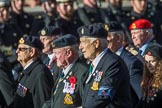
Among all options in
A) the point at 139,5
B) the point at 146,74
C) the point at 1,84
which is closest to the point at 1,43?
the point at 139,5

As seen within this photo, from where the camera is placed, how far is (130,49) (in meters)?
11.7

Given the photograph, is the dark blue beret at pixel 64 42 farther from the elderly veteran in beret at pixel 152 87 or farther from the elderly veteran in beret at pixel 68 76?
the elderly veteran in beret at pixel 152 87

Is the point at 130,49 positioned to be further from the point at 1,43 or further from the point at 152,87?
the point at 1,43

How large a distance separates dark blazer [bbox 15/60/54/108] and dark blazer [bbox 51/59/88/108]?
58cm

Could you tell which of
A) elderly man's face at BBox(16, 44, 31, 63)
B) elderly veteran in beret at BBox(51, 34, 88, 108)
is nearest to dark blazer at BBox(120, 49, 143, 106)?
elderly veteran in beret at BBox(51, 34, 88, 108)

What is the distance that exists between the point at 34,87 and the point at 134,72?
4.55ft

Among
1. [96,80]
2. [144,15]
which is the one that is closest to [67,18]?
[144,15]

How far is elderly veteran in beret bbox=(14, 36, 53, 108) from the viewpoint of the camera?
1065 centimetres

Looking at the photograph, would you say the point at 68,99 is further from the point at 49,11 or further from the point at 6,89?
the point at 49,11

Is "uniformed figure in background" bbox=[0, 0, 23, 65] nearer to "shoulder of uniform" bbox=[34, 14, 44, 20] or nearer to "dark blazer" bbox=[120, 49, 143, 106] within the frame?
"shoulder of uniform" bbox=[34, 14, 44, 20]

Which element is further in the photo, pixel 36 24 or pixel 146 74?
pixel 36 24

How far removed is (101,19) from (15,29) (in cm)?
189

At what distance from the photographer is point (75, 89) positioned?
32.1ft

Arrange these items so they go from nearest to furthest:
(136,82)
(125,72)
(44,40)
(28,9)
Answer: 1. (125,72)
2. (136,82)
3. (44,40)
4. (28,9)
